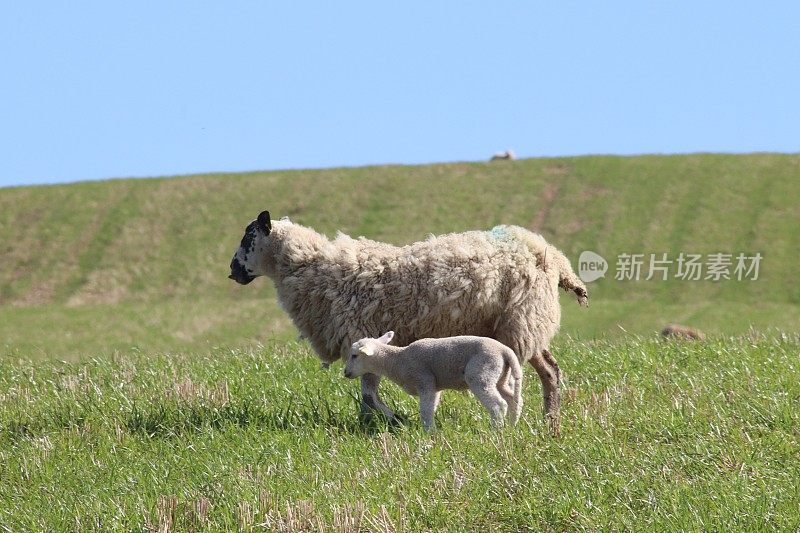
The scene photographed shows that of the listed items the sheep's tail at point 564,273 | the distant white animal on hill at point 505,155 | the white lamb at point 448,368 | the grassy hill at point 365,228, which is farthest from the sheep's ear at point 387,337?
the distant white animal on hill at point 505,155

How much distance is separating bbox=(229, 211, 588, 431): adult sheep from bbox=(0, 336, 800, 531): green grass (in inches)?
22.7

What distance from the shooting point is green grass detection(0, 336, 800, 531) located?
616cm

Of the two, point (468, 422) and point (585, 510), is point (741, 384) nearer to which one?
point (468, 422)

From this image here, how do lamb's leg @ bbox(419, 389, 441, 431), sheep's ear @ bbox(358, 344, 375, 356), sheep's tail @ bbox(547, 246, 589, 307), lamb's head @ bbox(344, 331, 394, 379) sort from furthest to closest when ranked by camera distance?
1. sheep's tail @ bbox(547, 246, 589, 307)
2. lamb's head @ bbox(344, 331, 394, 379)
3. sheep's ear @ bbox(358, 344, 375, 356)
4. lamb's leg @ bbox(419, 389, 441, 431)

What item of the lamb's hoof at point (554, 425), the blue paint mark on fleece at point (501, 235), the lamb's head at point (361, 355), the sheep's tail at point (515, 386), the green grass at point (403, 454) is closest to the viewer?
the green grass at point (403, 454)

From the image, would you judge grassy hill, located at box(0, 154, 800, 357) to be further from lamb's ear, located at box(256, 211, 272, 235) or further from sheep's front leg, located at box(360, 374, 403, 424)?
sheep's front leg, located at box(360, 374, 403, 424)

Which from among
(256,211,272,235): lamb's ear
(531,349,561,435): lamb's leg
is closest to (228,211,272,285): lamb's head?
(256,211,272,235): lamb's ear

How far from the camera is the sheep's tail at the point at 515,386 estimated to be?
782 cm

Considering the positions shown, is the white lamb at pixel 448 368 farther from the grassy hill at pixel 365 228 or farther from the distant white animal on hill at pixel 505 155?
the distant white animal on hill at pixel 505 155

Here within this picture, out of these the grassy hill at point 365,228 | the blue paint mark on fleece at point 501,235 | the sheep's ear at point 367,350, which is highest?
the blue paint mark on fleece at point 501,235

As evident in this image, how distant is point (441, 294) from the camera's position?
28.6 feet

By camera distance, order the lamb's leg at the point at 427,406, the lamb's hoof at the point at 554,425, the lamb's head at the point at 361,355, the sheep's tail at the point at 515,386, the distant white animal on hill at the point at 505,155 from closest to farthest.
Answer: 1. the lamb's hoof at the point at 554,425
2. the sheep's tail at the point at 515,386
3. the lamb's leg at the point at 427,406
4. the lamb's head at the point at 361,355
5. the distant white animal on hill at the point at 505,155

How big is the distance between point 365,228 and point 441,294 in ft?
127

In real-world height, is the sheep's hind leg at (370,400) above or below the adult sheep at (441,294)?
below
